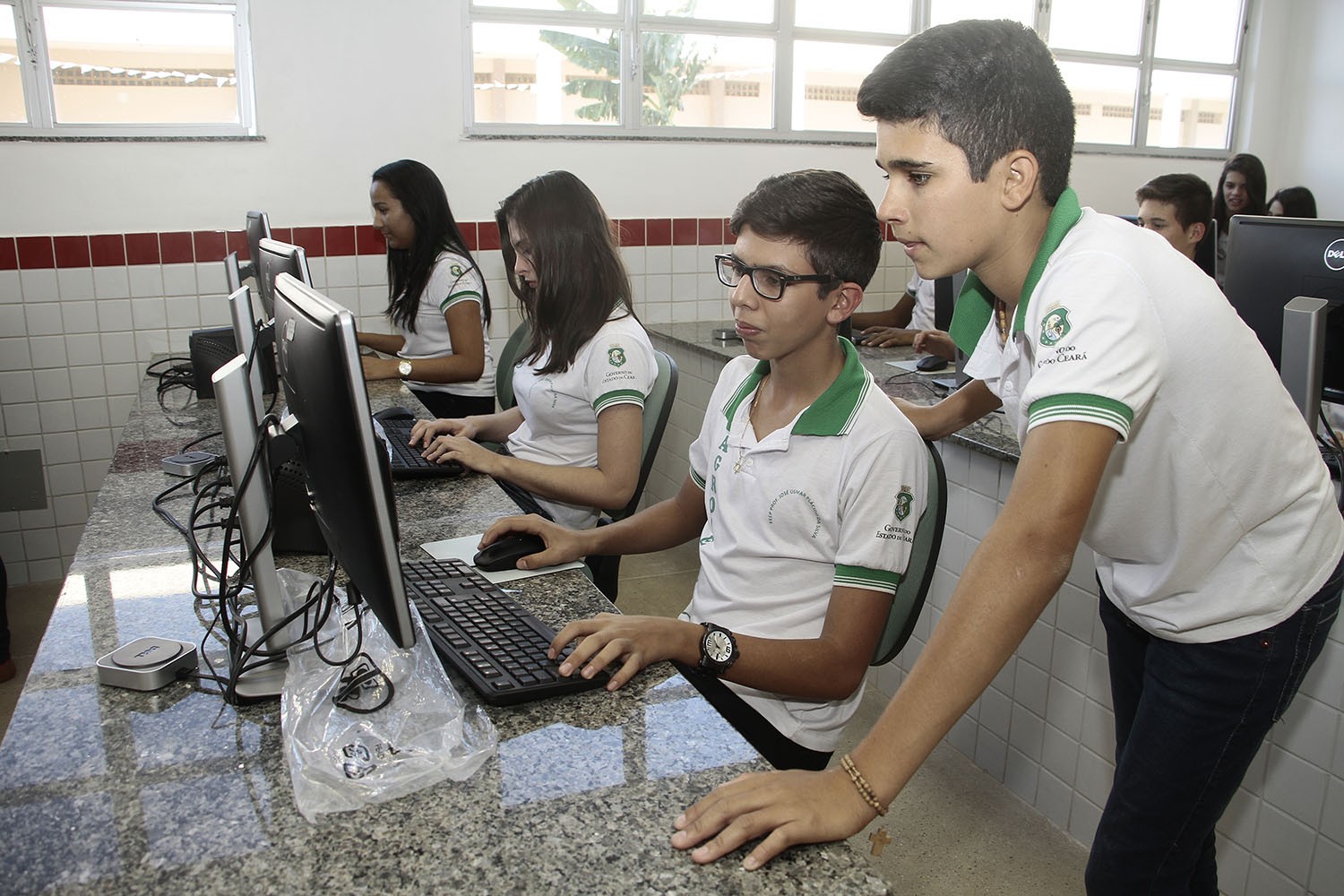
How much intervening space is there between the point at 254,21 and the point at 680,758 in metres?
3.27

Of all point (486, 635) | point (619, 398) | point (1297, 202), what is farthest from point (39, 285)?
point (1297, 202)

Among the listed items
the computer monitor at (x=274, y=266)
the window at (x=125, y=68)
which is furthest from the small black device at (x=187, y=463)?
the window at (x=125, y=68)

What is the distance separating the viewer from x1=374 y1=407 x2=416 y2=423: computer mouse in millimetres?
2378

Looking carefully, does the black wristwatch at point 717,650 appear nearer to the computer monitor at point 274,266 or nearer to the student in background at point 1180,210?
the computer monitor at point 274,266

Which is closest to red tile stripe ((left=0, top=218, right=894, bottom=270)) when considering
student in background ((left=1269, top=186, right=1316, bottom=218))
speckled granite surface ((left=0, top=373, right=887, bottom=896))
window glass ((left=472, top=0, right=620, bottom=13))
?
window glass ((left=472, top=0, right=620, bottom=13))

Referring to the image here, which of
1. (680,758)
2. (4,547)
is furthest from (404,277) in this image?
(680,758)

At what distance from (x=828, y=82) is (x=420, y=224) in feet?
6.62

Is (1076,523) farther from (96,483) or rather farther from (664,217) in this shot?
(96,483)

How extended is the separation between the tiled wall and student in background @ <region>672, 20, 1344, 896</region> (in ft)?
9.18

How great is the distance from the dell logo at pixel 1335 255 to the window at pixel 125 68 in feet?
10.6

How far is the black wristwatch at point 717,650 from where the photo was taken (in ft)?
3.84

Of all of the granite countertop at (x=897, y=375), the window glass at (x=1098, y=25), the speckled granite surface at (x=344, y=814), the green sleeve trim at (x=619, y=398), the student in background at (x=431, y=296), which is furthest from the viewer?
the window glass at (x=1098, y=25)

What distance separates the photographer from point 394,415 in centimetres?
240

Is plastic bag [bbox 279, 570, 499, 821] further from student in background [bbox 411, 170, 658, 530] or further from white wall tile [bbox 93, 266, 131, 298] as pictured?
white wall tile [bbox 93, 266, 131, 298]
